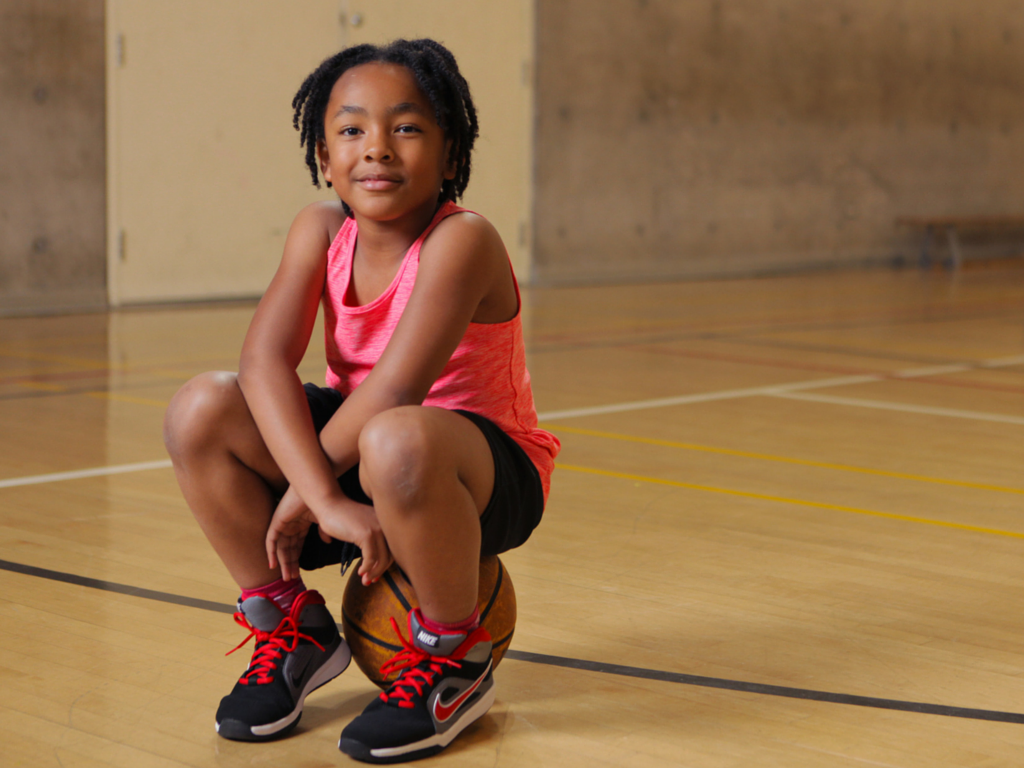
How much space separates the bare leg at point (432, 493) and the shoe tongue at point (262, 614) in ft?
0.74

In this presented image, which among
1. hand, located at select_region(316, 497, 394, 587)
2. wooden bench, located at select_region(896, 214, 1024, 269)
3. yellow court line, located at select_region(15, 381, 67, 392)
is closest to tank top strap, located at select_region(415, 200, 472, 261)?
hand, located at select_region(316, 497, 394, 587)

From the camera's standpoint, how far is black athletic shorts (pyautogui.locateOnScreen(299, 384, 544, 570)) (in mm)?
1721

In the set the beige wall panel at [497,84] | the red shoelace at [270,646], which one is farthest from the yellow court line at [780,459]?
the beige wall panel at [497,84]

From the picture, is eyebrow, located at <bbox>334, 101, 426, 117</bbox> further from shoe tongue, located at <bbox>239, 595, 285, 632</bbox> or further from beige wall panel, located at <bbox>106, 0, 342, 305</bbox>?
beige wall panel, located at <bbox>106, 0, 342, 305</bbox>

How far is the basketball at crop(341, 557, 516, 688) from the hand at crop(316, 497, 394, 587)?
0.36 ft

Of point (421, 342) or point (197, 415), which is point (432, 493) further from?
point (197, 415)

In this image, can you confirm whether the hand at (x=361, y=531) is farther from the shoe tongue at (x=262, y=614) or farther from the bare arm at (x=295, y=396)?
the shoe tongue at (x=262, y=614)

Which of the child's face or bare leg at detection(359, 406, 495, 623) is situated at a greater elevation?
the child's face

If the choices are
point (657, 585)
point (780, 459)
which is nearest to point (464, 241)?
point (657, 585)

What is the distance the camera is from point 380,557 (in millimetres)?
1632

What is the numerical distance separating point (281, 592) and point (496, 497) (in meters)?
0.32

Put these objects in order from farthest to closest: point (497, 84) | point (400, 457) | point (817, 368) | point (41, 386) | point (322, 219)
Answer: point (497, 84)
point (817, 368)
point (41, 386)
point (322, 219)
point (400, 457)

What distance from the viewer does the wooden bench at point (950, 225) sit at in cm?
1192

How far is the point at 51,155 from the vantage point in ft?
23.0
